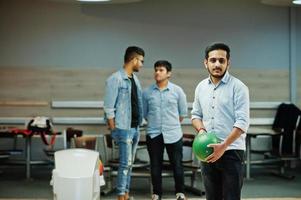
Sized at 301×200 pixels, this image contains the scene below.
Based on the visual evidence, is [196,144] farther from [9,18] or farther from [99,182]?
[9,18]

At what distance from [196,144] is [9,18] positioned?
20.0 feet

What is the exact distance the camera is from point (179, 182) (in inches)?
255

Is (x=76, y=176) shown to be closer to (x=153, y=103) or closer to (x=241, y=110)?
(x=153, y=103)

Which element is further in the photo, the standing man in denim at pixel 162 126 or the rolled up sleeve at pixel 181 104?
the rolled up sleeve at pixel 181 104

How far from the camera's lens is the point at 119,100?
607cm

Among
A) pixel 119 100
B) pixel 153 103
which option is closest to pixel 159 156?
pixel 153 103

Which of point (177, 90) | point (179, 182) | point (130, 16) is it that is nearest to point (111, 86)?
point (177, 90)

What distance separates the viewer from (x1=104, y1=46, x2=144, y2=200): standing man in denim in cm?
602

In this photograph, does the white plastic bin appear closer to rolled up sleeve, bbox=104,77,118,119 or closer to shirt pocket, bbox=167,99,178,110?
rolled up sleeve, bbox=104,77,118,119

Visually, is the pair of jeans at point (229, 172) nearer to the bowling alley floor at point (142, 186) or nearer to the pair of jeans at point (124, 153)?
the pair of jeans at point (124, 153)

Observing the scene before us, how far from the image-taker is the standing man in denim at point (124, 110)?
6020mm

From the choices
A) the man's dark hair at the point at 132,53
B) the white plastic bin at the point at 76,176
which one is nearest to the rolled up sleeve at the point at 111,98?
the man's dark hair at the point at 132,53

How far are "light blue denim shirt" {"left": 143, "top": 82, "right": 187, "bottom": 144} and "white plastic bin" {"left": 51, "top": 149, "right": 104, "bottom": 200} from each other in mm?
955

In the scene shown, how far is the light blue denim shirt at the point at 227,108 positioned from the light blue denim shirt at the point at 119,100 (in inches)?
80.0
